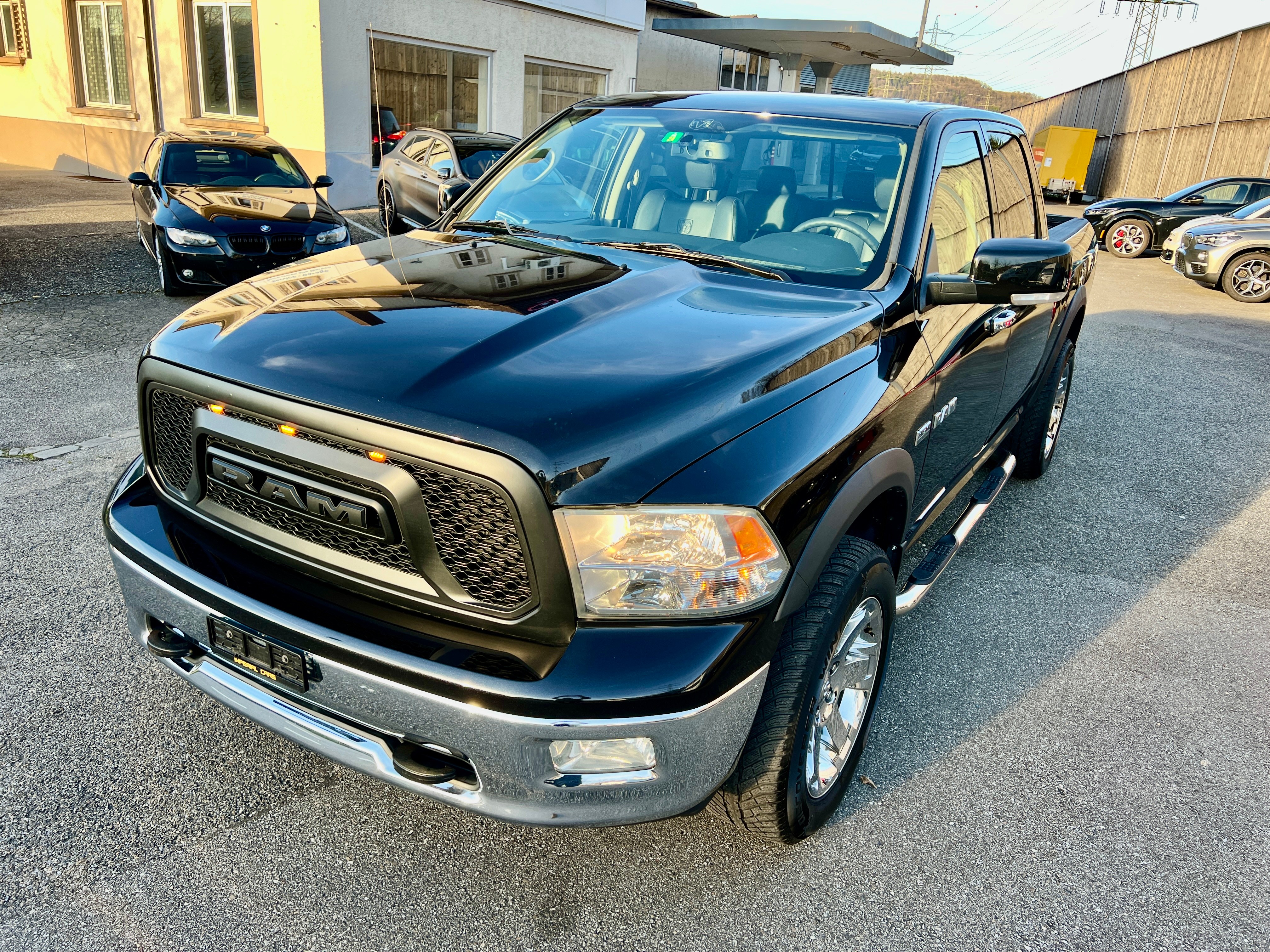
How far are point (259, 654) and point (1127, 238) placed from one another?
18616mm

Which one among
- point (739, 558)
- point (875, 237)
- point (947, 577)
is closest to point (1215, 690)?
point (947, 577)

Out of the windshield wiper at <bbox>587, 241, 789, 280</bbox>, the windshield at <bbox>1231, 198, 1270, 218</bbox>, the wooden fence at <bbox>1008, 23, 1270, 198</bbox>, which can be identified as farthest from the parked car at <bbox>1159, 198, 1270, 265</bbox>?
the windshield wiper at <bbox>587, 241, 789, 280</bbox>

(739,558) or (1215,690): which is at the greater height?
(739,558)

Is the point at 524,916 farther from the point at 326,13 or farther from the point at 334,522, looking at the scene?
the point at 326,13

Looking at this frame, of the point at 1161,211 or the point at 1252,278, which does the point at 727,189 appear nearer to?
the point at 1252,278

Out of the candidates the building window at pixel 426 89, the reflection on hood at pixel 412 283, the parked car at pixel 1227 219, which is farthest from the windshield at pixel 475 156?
the parked car at pixel 1227 219

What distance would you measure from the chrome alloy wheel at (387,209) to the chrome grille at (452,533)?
37.4 feet

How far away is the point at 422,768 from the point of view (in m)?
2.00

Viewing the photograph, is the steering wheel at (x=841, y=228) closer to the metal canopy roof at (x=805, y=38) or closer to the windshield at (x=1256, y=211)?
the windshield at (x=1256, y=211)

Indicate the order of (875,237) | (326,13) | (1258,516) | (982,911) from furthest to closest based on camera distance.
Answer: (326,13), (1258,516), (875,237), (982,911)

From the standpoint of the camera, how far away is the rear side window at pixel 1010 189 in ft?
12.7

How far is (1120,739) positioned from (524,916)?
2.12 m

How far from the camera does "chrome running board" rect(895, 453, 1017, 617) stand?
9.89 feet

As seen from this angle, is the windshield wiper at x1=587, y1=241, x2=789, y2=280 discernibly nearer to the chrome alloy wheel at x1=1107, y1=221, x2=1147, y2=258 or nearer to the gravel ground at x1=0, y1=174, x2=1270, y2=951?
the gravel ground at x1=0, y1=174, x2=1270, y2=951
